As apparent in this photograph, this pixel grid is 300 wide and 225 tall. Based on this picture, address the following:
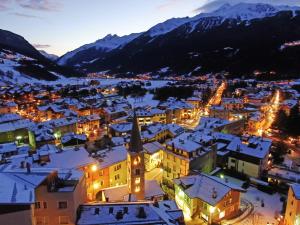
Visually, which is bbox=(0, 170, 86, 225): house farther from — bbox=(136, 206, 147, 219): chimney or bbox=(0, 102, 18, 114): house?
bbox=(0, 102, 18, 114): house

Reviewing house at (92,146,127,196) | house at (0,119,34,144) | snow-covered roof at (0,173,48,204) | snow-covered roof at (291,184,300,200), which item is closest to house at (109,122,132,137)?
house at (0,119,34,144)

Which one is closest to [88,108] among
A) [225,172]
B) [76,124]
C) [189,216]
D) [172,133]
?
[76,124]

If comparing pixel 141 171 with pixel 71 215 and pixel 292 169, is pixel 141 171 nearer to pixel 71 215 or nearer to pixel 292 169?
pixel 71 215

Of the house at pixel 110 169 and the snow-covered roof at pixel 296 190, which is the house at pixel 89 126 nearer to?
the house at pixel 110 169

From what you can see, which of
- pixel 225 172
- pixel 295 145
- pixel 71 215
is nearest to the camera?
pixel 71 215

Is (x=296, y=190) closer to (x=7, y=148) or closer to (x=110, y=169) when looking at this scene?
(x=110, y=169)

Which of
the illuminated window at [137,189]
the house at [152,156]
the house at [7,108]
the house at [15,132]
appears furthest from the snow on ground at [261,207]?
the house at [7,108]

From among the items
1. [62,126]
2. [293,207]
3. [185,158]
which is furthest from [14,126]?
[293,207]
